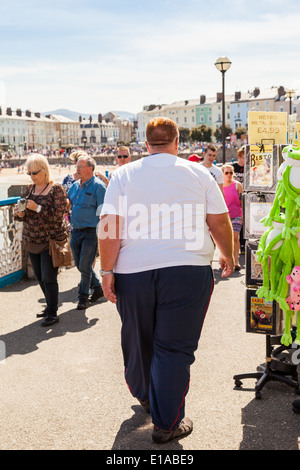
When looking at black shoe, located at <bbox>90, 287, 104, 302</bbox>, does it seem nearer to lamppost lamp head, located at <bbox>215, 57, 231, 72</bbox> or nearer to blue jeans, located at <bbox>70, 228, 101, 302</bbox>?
blue jeans, located at <bbox>70, 228, 101, 302</bbox>

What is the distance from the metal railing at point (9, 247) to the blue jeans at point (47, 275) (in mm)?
1912

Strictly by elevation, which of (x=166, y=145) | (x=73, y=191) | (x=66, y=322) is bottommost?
(x=66, y=322)

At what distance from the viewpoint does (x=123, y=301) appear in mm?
3195

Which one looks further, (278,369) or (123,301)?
(278,369)

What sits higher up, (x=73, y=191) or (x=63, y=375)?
(x=73, y=191)

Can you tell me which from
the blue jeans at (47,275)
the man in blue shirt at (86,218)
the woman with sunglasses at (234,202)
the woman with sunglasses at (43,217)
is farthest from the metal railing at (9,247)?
the woman with sunglasses at (234,202)

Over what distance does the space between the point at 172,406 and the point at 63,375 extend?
153 centimetres

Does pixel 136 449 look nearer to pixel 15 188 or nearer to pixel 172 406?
pixel 172 406

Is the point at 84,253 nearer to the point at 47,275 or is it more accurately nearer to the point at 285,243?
the point at 47,275

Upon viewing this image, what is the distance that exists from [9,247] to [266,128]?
16.4 ft

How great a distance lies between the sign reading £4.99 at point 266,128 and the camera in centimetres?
414

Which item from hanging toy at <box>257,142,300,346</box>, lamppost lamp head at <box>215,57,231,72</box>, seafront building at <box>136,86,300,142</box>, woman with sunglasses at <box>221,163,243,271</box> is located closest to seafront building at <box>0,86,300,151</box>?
seafront building at <box>136,86,300,142</box>

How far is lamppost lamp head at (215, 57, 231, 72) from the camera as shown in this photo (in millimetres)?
17472

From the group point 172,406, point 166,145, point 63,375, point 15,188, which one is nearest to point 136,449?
point 172,406
